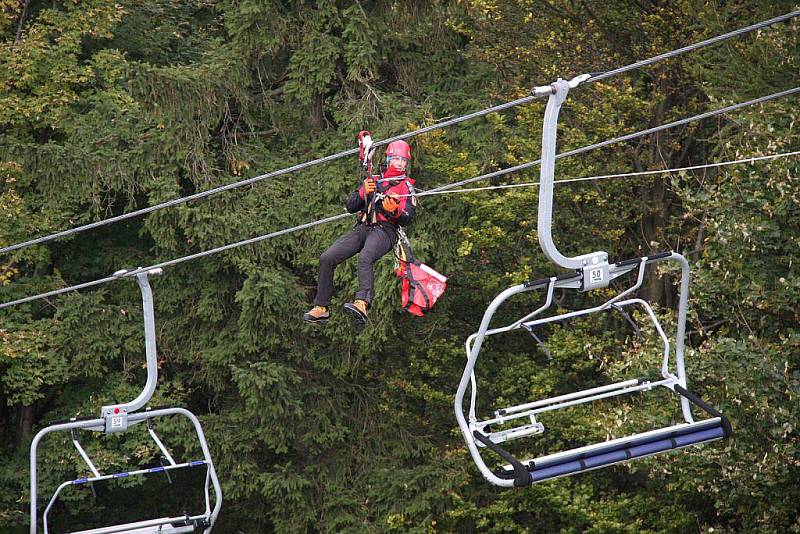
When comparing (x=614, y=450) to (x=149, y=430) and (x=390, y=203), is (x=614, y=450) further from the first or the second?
(x=149, y=430)

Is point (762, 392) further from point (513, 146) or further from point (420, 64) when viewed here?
point (420, 64)

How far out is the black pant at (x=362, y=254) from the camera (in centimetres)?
972

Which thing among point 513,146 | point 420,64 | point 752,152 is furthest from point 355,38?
point 752,152

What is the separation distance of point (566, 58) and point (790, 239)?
4.65m

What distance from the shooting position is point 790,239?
13070mm

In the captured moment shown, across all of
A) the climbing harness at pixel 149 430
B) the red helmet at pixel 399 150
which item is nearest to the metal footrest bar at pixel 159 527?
the climbing harness at pixel 149 430

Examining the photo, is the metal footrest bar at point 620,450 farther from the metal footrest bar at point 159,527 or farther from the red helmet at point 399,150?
the red helmet at point 399,150

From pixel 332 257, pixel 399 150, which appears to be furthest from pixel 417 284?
pixel 399 150

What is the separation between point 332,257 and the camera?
9742mm

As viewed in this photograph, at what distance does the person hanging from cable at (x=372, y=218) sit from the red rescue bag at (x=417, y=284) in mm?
177

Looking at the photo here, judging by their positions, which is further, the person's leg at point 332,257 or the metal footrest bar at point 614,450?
the person's leg at point 332,257

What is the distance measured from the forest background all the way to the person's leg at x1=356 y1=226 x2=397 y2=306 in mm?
6791

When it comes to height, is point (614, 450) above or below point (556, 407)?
below

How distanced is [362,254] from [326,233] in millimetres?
7912
